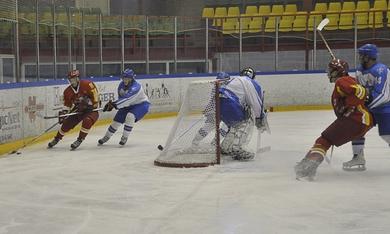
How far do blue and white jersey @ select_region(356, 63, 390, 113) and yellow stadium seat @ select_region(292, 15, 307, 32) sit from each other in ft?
29.9

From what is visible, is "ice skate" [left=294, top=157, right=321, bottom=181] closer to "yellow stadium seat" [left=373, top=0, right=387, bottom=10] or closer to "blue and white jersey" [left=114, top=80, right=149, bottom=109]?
"blue and white jersey" [left=114, top=80, right=149, bottom=109]

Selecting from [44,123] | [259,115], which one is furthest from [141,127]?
[259,115]

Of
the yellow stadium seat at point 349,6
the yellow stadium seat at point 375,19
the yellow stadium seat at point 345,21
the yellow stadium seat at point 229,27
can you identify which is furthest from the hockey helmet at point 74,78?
the yellow stadium seat at point 349,6

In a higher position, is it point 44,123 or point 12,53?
point 12,53

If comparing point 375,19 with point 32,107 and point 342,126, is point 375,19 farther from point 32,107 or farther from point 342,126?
point 342,126

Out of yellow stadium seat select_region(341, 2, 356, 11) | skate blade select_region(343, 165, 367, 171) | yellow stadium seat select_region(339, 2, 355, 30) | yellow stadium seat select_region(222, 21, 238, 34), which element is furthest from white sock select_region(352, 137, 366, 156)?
yellow stadium seat select_region(341, 2, 356, 11)

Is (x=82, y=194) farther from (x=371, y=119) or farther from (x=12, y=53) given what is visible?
(x=12, y=53)

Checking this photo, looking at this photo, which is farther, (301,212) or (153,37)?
(153,37)

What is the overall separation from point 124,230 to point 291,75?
422 inches

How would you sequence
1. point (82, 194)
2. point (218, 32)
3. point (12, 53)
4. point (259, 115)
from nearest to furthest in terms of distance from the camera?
point (82, 194) → point (259, 115) → point (12, 53) → point (218, 32)

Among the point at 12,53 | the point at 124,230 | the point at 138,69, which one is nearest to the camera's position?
the point at 124,230

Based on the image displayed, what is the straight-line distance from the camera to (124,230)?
12.2 ft

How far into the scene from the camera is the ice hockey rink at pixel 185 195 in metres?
3.83

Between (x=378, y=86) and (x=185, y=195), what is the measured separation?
207cm
